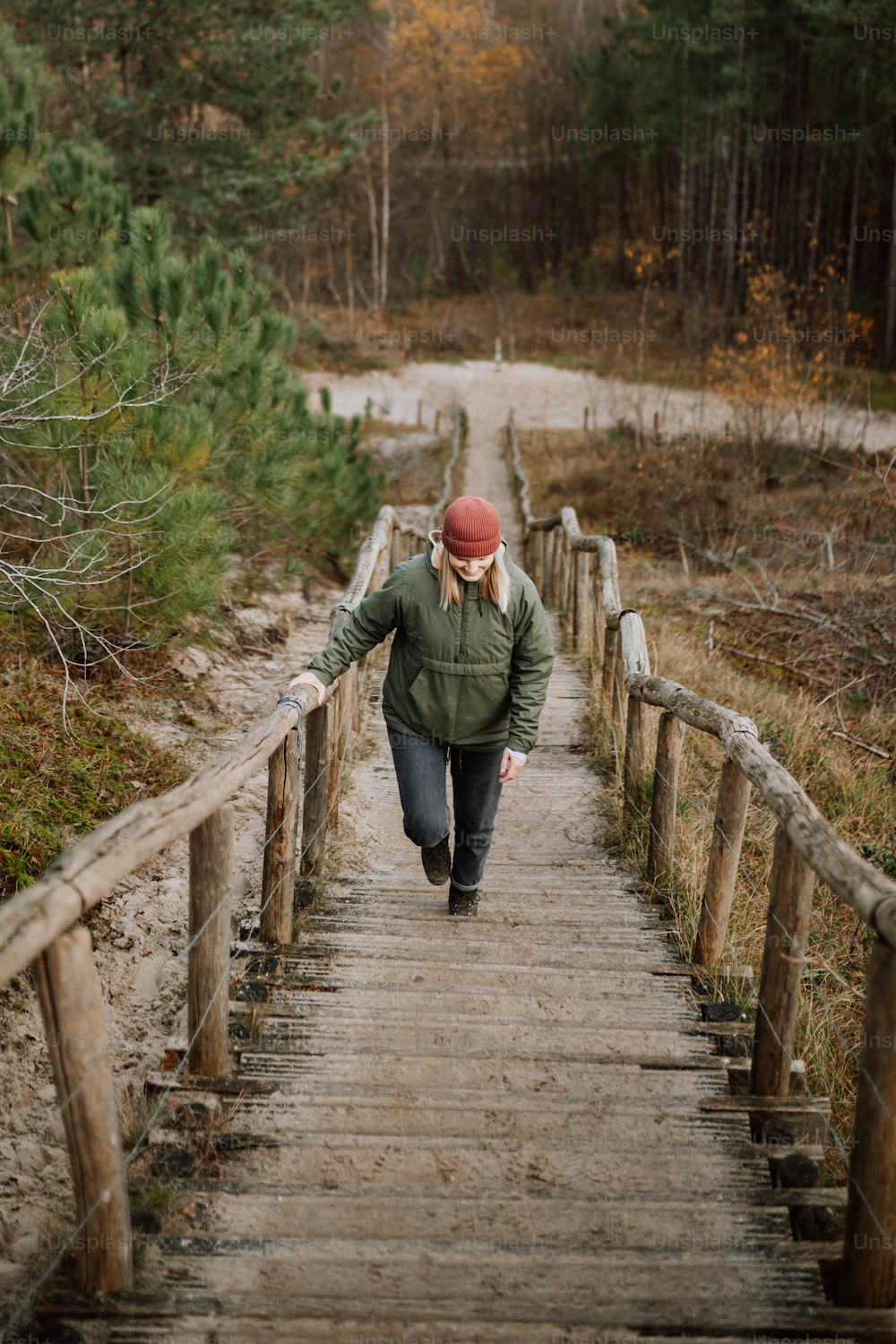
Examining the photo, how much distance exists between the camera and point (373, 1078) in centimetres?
310

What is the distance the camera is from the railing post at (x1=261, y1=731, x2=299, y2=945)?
375 centimetres

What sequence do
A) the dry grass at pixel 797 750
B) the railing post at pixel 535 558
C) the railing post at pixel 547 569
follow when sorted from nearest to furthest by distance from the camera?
1. the dry grass at pixel 797 750
2. the railing post at pixel 547 569
3. the railing post at pixel 535 558

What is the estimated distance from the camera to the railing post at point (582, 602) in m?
9.41

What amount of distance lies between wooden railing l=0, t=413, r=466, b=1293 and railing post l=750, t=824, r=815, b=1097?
151 cm

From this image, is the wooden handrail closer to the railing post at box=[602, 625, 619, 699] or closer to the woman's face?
the railing post at box=[602, 625, 619, 699]

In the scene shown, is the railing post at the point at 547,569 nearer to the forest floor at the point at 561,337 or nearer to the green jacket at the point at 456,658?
the green jacket at the point at 456,658

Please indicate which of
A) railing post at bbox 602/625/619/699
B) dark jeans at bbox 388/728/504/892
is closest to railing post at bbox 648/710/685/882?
dark jeans at bbox 388/728/504/892

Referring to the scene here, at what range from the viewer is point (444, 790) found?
13.3 ft

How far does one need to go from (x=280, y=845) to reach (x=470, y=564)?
4.00ft

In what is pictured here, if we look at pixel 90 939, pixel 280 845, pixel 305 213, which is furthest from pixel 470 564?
pixel 305 213

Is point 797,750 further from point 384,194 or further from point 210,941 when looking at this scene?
point 384,194

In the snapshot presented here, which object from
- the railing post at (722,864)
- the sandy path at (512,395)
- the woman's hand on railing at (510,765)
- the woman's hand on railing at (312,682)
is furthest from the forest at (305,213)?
the railing post at (722,864)

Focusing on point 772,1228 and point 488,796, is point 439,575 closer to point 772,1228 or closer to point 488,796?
point 488,796

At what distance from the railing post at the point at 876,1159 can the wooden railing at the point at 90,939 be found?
157 centimetres
